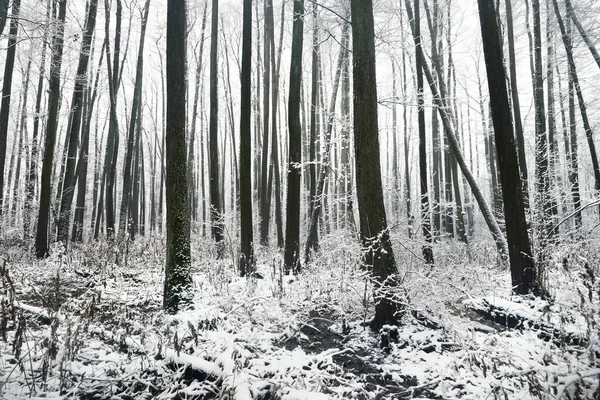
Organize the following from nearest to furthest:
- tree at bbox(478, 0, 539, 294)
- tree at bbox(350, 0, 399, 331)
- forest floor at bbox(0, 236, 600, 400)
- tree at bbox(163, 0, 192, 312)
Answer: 1. forest floor at bbox(0, 236, 600, 400)
2. tree at bbox(350, 0, 399, 331)
3. tree at bbox(163, 0, 192, 312)
4. tree at bbox(478, 0, 539, 294)

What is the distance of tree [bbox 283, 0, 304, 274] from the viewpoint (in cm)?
768

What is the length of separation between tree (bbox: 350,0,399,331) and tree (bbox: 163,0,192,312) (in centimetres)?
271

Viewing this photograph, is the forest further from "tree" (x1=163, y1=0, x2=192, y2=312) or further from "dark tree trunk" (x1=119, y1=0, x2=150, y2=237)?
"dark tree trunk" (x1=119, y1=0, x2=150, y2=237)

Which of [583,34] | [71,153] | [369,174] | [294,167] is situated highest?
[583,34]

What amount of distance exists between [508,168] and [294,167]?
4081 mm

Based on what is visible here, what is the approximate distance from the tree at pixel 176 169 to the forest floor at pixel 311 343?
0.57 m

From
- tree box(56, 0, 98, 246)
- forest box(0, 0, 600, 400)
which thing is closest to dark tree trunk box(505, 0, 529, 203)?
forest box(0, 0, 600, 400)

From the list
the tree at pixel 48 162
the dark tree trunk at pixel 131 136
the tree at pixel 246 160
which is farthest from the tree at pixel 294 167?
the dark tree trunk at pixel 131 136

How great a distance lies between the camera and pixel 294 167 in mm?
7469

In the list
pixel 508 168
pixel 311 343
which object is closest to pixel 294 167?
pixel 508 168

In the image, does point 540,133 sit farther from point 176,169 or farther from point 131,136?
point 131,136

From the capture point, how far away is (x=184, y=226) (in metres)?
5.18

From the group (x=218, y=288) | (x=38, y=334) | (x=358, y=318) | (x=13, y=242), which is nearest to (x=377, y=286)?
(x=358, y=318)

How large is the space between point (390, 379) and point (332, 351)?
0.63 metres
